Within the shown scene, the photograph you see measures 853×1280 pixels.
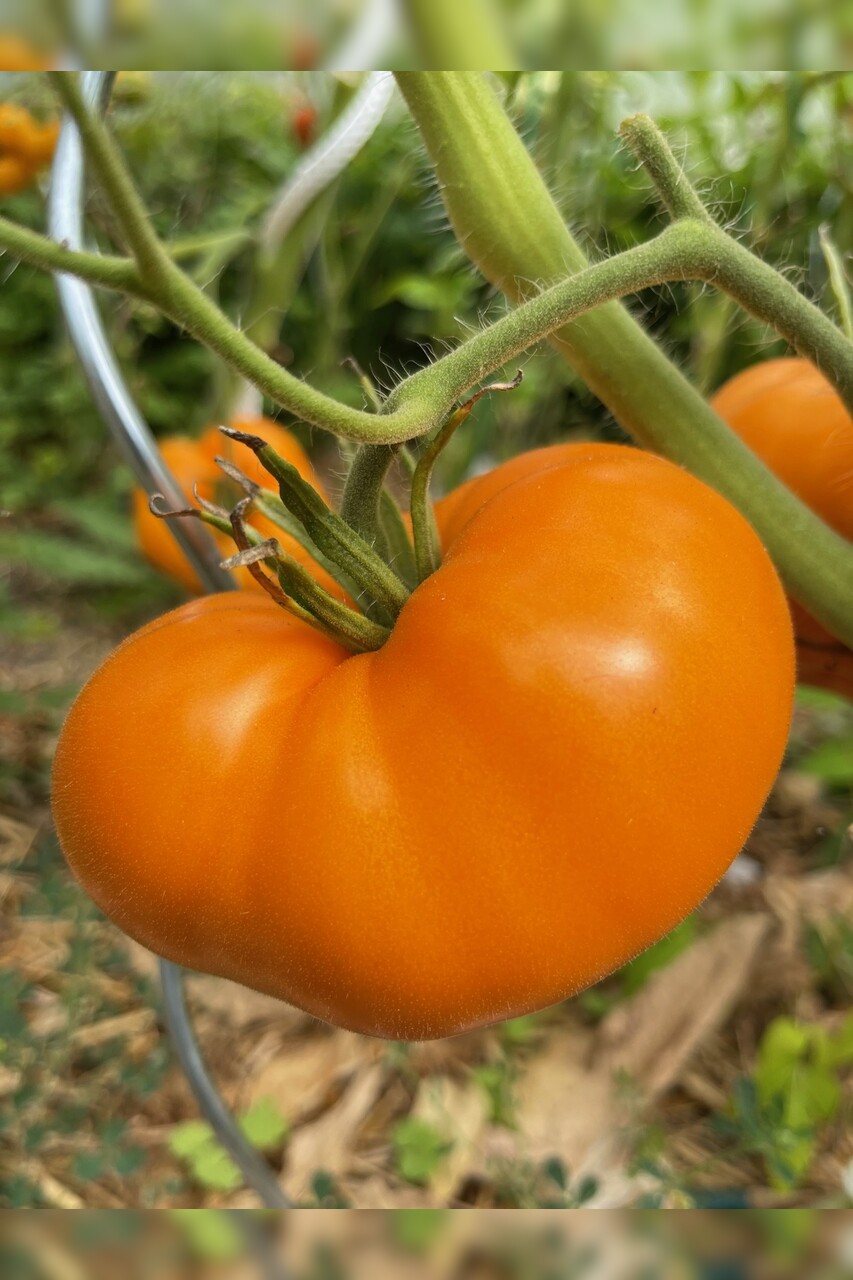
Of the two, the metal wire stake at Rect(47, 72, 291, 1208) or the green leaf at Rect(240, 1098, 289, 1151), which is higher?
the metal wire stake at Rect(47, 72, 291, 1208)

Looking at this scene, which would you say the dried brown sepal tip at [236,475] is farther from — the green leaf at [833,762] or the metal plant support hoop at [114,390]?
the green leaf at [833,762]

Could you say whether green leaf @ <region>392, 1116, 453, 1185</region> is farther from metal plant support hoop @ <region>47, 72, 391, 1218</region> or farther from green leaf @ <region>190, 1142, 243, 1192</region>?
metal plant support hoop @ <region>47, 72, 391, 1218</region>

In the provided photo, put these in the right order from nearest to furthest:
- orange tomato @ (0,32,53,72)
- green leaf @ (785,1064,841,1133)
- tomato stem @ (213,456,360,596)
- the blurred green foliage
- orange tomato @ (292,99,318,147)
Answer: orange tomato @ (0,32,53,72) → tomato stem @ (213,456,360,596) → the blurred green foliage → green leaf @ (785,1064,841,1133) → orange tomato @ (292,99,318,147)

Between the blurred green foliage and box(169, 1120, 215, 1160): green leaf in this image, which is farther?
box(169, 1120, 215, 1160): green leaf

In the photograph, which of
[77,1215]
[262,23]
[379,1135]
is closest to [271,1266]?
[77,1215]

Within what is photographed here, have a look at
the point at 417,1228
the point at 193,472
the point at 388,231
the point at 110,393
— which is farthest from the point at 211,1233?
the point at 388,231

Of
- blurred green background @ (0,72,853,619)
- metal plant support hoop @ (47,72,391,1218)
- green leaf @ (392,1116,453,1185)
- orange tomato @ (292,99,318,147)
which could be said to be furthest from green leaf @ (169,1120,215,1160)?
orange tomato @ (292,99,318,147)
